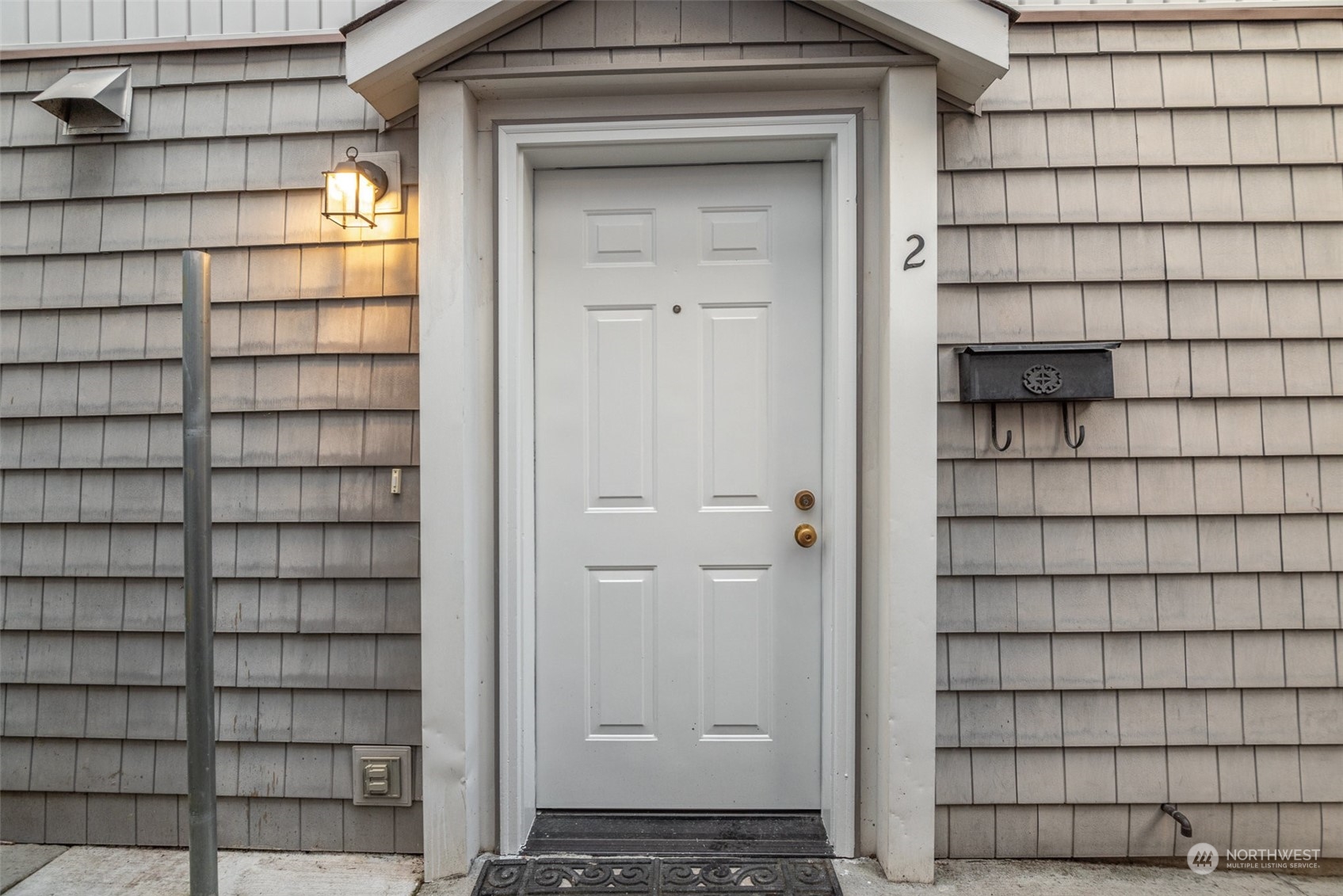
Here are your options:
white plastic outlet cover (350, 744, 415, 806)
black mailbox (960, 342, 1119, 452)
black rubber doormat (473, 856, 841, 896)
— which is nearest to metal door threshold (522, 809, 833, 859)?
black rubber doormat (473, 856, 841, 896)

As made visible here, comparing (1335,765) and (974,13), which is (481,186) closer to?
(974,13)

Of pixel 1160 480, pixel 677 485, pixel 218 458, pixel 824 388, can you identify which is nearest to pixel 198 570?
pixel 218 458

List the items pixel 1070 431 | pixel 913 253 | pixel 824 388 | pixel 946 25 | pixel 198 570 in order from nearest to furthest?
1. pixel 198 570
2. pixel 946 25
3. pixel 913 253
4. pixel 1070 431
5. pixel 824 388

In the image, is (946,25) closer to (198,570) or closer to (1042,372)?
(1042,372)

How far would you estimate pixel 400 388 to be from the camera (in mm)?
2078

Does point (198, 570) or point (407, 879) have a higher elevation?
point (198, 570)

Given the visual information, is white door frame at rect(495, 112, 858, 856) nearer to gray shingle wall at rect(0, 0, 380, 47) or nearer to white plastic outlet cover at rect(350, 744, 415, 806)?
white plastic outlet cover at rect(350, 744, 415, 806)

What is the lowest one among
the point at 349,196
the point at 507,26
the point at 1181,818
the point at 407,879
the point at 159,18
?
the point at 407,879

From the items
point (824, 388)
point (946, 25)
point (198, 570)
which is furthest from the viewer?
point (824, 388)

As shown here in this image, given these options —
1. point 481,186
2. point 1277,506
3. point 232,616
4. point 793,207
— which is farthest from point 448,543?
point 1277,506

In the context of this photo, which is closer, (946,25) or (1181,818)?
(946,25)

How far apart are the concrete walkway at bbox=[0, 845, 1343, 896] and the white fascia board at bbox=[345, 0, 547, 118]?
7.22ft

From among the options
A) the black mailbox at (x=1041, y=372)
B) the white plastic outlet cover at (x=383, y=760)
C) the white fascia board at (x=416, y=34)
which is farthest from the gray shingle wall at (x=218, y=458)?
the black mailbox at (x=1041, y=372)

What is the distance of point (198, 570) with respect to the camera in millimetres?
1661
